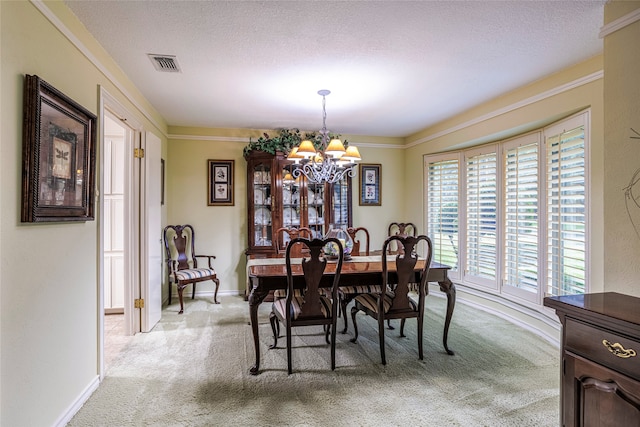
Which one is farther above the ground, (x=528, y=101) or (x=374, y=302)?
(x=528, y=101)

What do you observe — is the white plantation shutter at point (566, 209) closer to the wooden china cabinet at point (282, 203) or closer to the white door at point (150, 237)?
the wooden china cabinet at point (282, 203)

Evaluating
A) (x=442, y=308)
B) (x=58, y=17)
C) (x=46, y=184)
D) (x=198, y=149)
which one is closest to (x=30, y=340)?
(x=46, y=184)

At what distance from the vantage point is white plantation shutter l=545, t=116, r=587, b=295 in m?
2.83

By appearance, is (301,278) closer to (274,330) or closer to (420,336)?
(274,330)

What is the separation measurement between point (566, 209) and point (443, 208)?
181 centimetres

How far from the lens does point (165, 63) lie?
269 cm

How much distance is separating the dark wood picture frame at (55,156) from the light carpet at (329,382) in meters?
1.27

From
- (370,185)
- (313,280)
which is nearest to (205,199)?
(370,185)

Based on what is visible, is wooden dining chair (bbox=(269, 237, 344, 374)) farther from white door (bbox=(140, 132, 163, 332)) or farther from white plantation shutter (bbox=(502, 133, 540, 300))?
white plantation shutter (bbox=(502, 133, 540, 300))

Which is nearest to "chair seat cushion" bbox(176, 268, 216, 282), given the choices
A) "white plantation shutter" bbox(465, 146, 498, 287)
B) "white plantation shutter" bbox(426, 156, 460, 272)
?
"white plantation shutter" bbox(426, 156, 460, 272)

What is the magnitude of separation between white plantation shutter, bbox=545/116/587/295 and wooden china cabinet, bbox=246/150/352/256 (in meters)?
2.65

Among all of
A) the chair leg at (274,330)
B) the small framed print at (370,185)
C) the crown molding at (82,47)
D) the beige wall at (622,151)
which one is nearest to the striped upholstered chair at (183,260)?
the chair leg at (274,330)

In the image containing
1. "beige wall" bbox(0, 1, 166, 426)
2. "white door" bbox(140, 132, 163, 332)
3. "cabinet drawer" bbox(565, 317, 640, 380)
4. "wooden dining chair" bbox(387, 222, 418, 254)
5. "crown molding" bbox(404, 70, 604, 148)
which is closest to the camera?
"cabinet drawer" bbox(565, 317, 640, 380)

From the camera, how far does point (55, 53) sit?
6.03 ft
